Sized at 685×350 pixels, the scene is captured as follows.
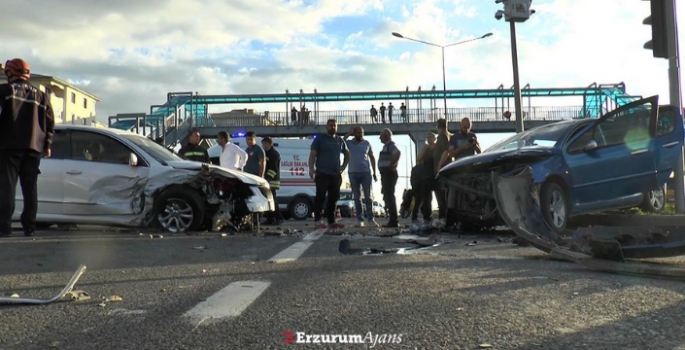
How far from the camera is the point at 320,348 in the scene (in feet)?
8.52

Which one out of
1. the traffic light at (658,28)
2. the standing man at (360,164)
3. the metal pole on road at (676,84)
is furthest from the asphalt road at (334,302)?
the traffic light at (658,28)

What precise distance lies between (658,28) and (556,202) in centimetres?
351

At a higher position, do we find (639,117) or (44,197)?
(639,117)

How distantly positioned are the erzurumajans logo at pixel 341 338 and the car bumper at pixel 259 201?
6.21 meters

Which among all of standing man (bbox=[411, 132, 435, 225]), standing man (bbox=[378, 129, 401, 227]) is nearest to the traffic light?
standing man (bbox=[411, 132, 435, 225])

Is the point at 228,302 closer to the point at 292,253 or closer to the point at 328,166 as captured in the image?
the point at 292,253

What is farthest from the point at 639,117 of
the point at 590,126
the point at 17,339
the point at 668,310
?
the point at 17,339

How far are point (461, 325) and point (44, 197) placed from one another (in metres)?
7.32

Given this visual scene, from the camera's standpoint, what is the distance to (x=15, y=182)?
285 inches

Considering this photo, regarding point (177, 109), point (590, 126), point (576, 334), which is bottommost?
point (576, 334)

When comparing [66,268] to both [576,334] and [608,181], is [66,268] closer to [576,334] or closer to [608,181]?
[576,334]

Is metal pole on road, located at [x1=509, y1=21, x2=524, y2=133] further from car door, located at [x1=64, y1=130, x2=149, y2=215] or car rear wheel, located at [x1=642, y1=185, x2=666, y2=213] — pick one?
car door, located at [x1=64, y1=130, x2=149, y2=215]

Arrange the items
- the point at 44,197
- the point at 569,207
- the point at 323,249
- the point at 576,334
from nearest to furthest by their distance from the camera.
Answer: the point at 576,334
the point at 323,249
the point at 569,207
the point at 44,197

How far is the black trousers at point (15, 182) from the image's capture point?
7.11 metres
